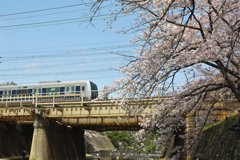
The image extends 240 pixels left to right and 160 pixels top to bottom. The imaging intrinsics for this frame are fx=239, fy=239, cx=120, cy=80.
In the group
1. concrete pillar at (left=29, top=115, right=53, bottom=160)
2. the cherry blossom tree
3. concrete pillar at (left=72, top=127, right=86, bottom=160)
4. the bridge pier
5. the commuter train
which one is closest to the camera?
the cherry blossom tree

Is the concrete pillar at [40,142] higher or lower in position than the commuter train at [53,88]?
lower

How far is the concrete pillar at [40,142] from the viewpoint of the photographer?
2395cm

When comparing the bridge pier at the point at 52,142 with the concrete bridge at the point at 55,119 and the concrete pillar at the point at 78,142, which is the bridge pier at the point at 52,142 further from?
the concrete pillar at the point at 78,142

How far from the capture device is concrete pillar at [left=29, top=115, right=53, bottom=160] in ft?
78.6

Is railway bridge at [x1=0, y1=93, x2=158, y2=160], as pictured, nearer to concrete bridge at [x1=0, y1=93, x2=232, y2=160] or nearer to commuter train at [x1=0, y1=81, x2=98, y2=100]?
concrete bridge at [x1=0, y1=93, x2=232, y2=160]

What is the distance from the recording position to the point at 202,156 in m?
7.48

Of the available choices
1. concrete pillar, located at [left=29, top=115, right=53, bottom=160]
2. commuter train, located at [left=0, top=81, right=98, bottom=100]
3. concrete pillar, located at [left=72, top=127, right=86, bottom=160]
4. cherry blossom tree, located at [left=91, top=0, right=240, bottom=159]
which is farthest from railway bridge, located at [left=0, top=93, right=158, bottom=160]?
cherry blossom tree, located at [left=91, top=0, right=240, bottom=159]

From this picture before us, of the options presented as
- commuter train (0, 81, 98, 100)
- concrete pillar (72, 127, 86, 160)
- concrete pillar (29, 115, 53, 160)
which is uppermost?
commuter train (0, 81, 98, 100)

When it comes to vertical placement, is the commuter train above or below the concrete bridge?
above

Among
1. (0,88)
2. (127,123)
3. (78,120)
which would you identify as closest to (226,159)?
(127,123)

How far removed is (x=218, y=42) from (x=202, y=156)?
3.92 m

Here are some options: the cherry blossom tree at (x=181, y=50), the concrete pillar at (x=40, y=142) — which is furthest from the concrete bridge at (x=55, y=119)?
Answer: the cherry blossom tree at (x=181, y=50)

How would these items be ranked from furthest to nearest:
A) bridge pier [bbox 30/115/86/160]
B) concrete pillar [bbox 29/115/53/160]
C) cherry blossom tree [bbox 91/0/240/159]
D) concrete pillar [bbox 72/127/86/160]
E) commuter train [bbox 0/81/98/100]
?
concrete pillar [bbox 72/127/86/160] < commuter train [bbox 0/81/98/100] < bridge pier [bbox 30/115/86/160] < concrete pillar [bbox 29/115/53/160] < cherry blossom tree [bbox 91/0/240/159]

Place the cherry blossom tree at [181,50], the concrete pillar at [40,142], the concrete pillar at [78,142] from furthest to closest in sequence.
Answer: the concrete pillar at [78,142] < the concrete pillar at [40,142] < the cherry blossom tree at [181,50]
